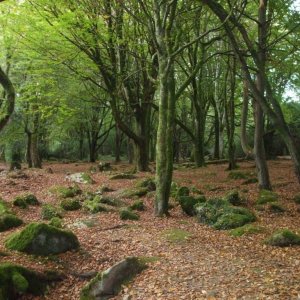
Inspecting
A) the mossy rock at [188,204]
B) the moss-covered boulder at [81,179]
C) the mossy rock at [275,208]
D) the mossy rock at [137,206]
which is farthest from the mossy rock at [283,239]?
the moss-covered boulder at [81,179]

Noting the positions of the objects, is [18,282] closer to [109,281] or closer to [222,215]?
[109,281]

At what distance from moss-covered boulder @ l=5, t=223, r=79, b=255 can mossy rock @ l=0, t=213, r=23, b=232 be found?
1.61 m

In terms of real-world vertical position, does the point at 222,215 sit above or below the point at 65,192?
below

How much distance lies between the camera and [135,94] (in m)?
20.8

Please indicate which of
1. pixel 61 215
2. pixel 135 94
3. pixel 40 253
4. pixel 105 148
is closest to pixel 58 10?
pixel 135 94

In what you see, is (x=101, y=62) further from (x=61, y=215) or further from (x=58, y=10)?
(x=61, y=215)

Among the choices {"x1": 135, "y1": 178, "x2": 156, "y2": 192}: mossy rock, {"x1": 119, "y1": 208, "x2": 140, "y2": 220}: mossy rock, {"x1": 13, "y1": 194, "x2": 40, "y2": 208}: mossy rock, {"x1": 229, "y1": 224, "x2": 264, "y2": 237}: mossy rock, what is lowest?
{"x1": 229, "y1": 224, "x2": 264, "y2": 237}: mossy rock

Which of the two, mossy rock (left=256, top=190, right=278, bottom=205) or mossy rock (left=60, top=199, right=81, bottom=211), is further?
mossy rock (left=256, top=190, right=278, bottom=205)

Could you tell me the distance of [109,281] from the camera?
20.7 feet

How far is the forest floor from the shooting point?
5.90 m

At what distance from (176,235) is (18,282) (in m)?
3.98

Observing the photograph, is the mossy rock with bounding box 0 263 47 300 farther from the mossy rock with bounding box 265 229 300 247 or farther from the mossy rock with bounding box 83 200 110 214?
the mossy rock with bounding box 83 200 110 214

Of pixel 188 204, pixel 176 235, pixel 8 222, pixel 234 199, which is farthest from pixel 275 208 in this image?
pixel 8 222

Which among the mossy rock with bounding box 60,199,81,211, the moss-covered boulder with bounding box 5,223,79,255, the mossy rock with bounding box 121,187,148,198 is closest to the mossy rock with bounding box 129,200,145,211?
the mossy rock with bounding box 60,199,81,211
